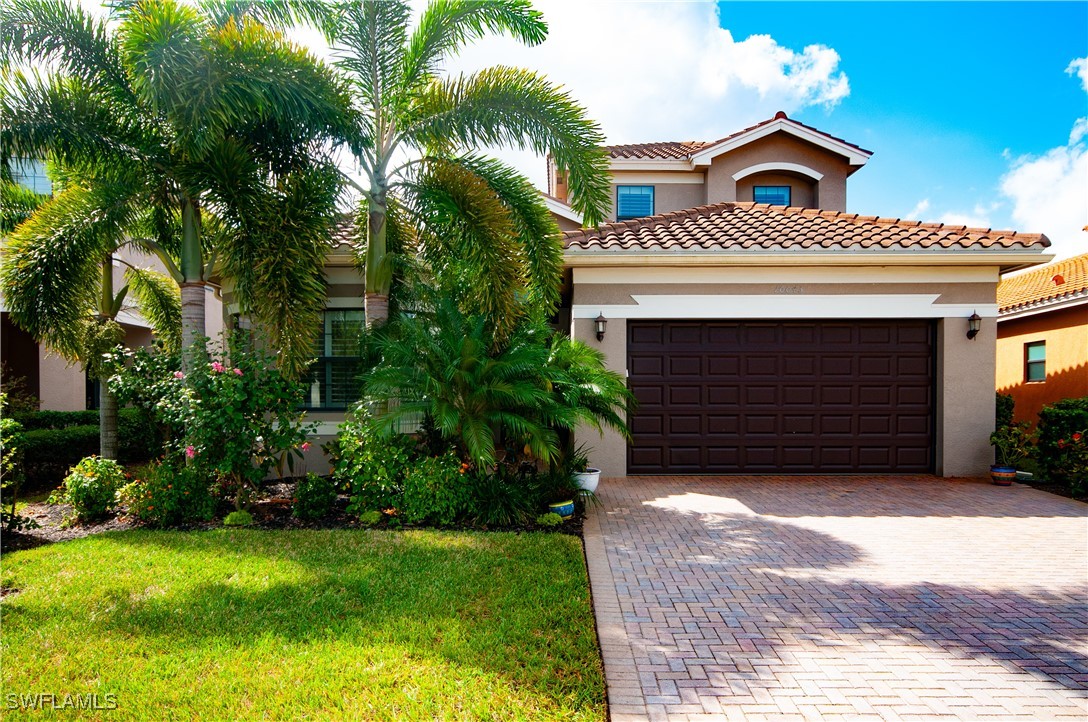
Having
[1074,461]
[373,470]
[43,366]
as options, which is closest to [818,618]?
[373,470]

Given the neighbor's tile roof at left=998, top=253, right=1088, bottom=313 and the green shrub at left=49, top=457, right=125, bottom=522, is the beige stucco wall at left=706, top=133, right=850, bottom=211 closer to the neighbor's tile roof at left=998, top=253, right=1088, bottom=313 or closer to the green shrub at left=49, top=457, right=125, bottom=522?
the neighbor's tile roof at left=998, top=253, right=1088, bottom=313

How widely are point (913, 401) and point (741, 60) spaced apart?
22.9ft

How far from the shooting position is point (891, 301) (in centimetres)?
948

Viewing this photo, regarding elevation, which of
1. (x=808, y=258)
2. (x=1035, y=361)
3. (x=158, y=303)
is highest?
(x=808, y=258)

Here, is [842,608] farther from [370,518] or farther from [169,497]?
[169,497]

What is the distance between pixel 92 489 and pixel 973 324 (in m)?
13.3

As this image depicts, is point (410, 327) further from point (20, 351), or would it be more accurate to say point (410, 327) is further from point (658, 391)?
point (20, 351)

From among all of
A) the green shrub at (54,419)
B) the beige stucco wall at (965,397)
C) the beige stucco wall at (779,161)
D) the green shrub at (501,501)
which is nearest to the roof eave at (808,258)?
the beige stucco wall at (965,397)

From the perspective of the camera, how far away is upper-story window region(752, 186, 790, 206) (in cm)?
1612

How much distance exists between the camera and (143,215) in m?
8.12

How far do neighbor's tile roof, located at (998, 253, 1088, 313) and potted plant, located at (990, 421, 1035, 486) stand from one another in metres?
5.66

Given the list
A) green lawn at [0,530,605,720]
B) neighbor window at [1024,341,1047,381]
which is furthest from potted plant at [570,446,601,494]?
neighbor window at [1024,341,1047,381]

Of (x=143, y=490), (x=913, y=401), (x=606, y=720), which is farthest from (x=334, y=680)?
(x=913, y=401)

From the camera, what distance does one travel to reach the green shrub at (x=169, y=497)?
22.0 ft
